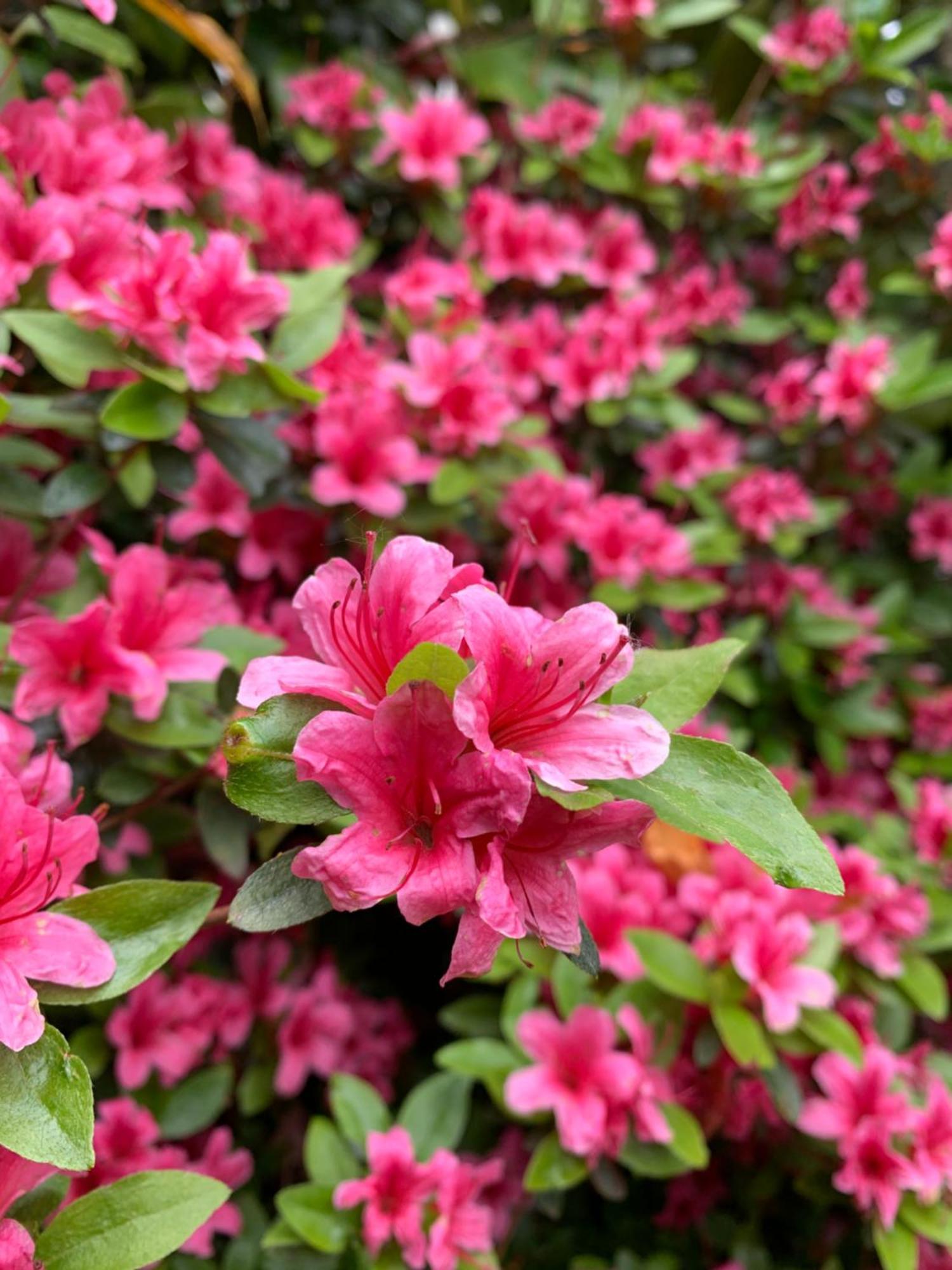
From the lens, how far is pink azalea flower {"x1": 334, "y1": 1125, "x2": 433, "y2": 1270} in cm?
84

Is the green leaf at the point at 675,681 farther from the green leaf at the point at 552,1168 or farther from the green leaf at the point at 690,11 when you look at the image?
the green leaf at the point at 690,11

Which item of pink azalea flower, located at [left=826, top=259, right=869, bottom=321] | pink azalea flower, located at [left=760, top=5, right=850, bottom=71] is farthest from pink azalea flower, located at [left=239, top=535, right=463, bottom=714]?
pink azalea flower, located at [left=760, top=5, right=850, bottom=71]

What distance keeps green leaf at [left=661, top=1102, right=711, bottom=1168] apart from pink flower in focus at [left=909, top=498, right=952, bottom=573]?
1071 mm

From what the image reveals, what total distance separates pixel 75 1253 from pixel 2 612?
0.55m

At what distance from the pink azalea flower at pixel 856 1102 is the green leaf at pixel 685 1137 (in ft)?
0.39

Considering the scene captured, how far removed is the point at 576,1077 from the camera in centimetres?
98

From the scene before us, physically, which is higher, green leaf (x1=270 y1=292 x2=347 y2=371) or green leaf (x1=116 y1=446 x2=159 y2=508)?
green leaf (x1=270 y1=292 x2=347 y2=371)

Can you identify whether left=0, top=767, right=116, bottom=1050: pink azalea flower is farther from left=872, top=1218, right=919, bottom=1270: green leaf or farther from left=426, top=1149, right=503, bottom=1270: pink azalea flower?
left=872, top=1218, right=919, bottom=1270: green leaf

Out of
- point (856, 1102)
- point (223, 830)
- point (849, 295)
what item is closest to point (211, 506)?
point (223, 830)

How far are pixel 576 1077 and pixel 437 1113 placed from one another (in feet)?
0.47

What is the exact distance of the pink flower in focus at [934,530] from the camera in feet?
5.51

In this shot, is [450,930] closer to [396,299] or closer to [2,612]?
[2,612]

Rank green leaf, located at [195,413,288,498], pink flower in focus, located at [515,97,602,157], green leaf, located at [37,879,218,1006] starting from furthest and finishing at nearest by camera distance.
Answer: pink flower in focus, located at [515,97,602,157] → green leaf, located at [195,413,288,498] → green leaf, located at [37,879,218,1006]

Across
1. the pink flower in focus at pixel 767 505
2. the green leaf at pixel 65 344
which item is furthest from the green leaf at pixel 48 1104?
the pink flower in focus at pixel 767 505
